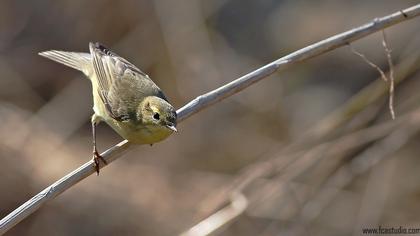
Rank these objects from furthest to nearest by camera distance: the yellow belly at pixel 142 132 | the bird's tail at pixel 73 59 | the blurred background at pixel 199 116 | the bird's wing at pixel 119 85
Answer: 1. the blurred background at pixel 199 116
2. the bird's tail at pixel 73 59
3. the bird's wing at pixel 119 85
4. the yellow belly at pixel 142 132

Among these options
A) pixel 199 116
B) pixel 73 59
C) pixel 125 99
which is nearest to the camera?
pixel 125 99

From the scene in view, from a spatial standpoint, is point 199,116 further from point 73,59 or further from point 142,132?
point 142,132

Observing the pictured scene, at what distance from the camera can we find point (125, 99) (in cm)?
559

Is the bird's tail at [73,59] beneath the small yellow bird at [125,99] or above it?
above

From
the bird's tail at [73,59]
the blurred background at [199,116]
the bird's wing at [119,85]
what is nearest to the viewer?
the bird's wing at [119,85]

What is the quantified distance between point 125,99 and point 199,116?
341cm

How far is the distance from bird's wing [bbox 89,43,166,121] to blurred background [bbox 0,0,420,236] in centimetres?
157

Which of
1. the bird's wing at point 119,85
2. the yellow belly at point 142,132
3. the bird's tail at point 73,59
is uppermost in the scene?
the bird's tail at point 73,59

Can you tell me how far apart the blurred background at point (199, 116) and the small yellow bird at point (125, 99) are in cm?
157

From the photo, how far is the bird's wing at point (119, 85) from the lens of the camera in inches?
216

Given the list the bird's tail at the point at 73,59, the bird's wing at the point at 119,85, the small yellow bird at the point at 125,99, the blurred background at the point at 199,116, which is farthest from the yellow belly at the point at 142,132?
the blurred background at the point at 199,116

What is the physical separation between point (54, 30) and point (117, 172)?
207cm

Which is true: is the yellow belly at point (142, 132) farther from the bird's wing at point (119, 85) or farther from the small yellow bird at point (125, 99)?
the bird's wing at point (119, 85)

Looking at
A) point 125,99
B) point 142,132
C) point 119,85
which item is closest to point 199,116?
point 119,85
